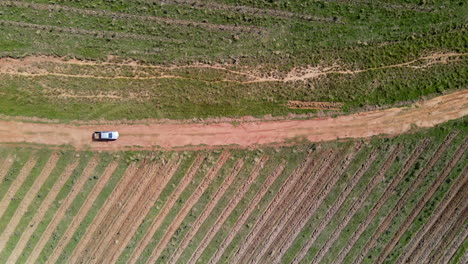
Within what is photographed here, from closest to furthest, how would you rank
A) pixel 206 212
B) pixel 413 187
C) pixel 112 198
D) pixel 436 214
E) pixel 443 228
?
pixel 112 198 < pixel 206 212 < pixel 413 187 < pixel 436 214 < pixel 443 228

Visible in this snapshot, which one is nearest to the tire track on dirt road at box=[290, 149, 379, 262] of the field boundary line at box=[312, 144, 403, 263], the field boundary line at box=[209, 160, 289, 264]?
the field boundary line at box=[312, 144, 403, 263]

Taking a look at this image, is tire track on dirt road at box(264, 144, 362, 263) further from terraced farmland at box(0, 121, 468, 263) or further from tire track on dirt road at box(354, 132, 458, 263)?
tire track on dirt road at box(354, 132, 458, 263)

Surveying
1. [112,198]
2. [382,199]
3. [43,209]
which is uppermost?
[43,209]

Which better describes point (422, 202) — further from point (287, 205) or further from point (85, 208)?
point (85, 208)

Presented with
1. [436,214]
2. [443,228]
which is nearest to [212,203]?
[436,214]

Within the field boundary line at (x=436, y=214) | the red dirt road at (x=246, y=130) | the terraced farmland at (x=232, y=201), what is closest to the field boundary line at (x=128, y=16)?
the red dirt road at (x=246, y=130)

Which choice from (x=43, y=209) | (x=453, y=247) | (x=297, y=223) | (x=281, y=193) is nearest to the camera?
(x=43, y=209)

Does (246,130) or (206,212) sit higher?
(246,130)
